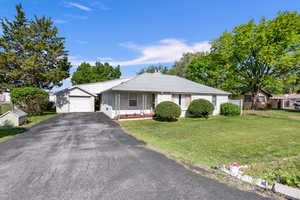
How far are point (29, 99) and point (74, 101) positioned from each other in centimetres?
562

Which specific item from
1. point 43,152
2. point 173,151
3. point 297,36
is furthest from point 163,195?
point 297,36

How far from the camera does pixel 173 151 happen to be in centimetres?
589

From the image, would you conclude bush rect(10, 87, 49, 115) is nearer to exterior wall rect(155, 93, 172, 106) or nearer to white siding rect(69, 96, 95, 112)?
white siding rect(69, 96, 95, 112)

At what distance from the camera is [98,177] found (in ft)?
12.5

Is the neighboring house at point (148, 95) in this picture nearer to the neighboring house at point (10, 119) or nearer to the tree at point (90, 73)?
the neighboring house at point (10, 119)

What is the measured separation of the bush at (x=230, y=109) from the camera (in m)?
17.4

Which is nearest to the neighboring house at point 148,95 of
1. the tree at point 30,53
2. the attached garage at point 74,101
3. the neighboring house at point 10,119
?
the attached garage at point 74,101

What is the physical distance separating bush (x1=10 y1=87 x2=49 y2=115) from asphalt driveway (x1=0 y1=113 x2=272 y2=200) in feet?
34.8

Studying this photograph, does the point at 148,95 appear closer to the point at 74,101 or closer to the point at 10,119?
the point at 74,101

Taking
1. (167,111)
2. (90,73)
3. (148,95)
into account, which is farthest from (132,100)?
(90,73)

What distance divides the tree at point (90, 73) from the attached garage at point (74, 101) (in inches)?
836

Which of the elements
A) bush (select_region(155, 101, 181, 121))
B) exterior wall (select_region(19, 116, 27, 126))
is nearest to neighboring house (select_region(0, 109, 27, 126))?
exterior wall (select_region(19, 116, 27, 126))

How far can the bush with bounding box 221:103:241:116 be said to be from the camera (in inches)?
686

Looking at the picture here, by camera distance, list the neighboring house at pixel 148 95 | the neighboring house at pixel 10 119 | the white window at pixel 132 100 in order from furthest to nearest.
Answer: the white window at pixel 132 100, the neighboring house at pixel 148 95, the neighboring house at pixel 10 119
